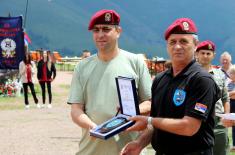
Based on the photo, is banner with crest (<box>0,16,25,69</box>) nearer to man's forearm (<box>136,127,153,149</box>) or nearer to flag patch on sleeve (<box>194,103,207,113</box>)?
man's forearm (<box>136,127,153,149</box>)

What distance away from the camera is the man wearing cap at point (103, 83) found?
3.70 metres

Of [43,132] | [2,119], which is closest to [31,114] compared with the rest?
[2,119]

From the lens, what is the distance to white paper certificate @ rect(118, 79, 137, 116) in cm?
338

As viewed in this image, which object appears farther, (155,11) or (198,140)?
(155,11)

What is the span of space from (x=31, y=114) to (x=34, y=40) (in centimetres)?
10587

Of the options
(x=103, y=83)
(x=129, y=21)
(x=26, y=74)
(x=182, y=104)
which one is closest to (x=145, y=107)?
(x=103, y=83)

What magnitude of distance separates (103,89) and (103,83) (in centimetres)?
4

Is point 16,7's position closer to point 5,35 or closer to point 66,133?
point 5,35

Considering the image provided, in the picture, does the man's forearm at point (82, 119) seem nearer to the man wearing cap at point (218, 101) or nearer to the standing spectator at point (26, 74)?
the man wearing cap at point (218, 101)

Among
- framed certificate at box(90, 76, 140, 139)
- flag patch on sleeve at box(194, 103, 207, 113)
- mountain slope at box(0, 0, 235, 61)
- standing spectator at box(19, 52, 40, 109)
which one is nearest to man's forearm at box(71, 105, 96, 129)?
framed certificate at box(90, 76, 140, 139)

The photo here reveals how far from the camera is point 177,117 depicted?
3.14 metres

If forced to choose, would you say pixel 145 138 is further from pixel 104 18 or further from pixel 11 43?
pixel 11 43

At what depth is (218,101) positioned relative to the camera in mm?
5453

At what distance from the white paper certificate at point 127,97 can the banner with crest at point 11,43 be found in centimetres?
1784
